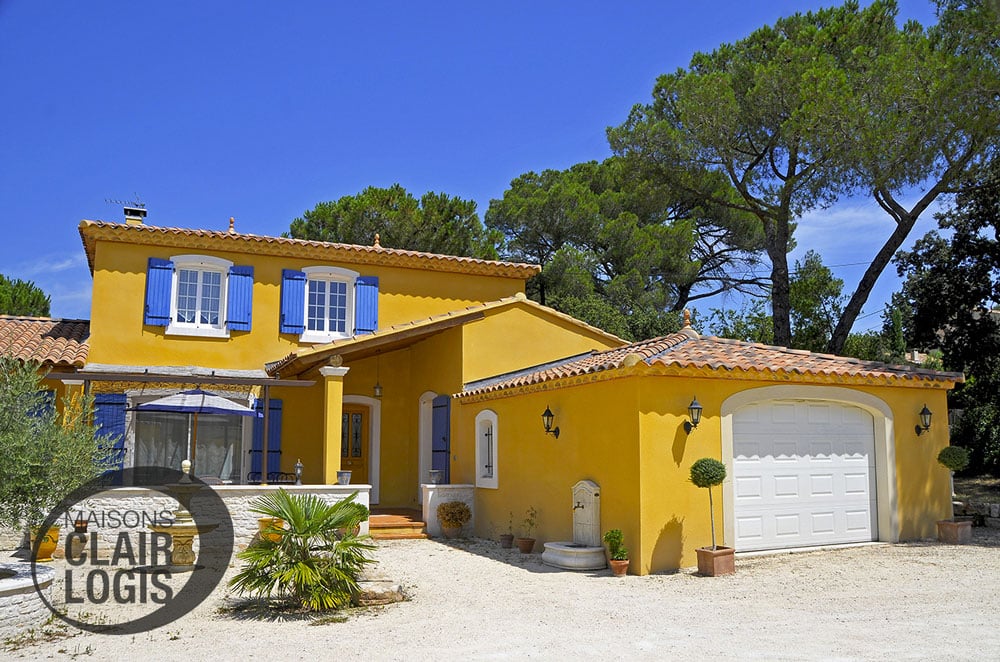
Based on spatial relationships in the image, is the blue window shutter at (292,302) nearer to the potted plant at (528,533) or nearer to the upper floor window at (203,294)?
the upper floor window at (203,294)

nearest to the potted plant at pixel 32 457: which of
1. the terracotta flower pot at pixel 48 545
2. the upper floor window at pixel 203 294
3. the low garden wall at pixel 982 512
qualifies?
the terracotta flower pot at pixel 48 545

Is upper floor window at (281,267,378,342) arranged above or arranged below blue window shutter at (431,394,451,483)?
above

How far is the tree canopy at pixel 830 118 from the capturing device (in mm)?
15703

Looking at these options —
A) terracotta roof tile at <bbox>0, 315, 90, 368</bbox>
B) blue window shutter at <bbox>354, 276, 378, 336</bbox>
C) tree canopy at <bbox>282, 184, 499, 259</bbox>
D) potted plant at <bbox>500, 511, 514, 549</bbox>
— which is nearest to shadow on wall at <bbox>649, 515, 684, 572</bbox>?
potted plant at <bbox>500, 511, 514, 549</bbox>

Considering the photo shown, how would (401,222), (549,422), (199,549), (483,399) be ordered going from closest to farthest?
(199,549) → (549,422) → (483,399) → (401,222)

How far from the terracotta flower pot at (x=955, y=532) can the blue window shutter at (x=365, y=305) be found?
38.2 feet

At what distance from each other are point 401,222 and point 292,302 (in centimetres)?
800

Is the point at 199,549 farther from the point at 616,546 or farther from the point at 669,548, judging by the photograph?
the point at 669,548

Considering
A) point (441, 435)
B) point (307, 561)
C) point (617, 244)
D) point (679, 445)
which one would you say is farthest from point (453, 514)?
point (617, 244)

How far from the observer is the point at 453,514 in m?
14.9

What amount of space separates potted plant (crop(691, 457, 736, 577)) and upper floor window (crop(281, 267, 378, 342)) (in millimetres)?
9294

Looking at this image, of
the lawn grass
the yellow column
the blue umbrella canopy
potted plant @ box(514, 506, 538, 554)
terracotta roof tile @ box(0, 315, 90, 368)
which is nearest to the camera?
potted plant @ box(514, 506, 538, 554)

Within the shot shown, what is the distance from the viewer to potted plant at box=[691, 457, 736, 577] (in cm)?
1033

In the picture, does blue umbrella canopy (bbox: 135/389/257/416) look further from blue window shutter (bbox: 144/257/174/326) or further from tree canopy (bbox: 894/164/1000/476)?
tree canopy (bbox: 894/164/1000/476)
